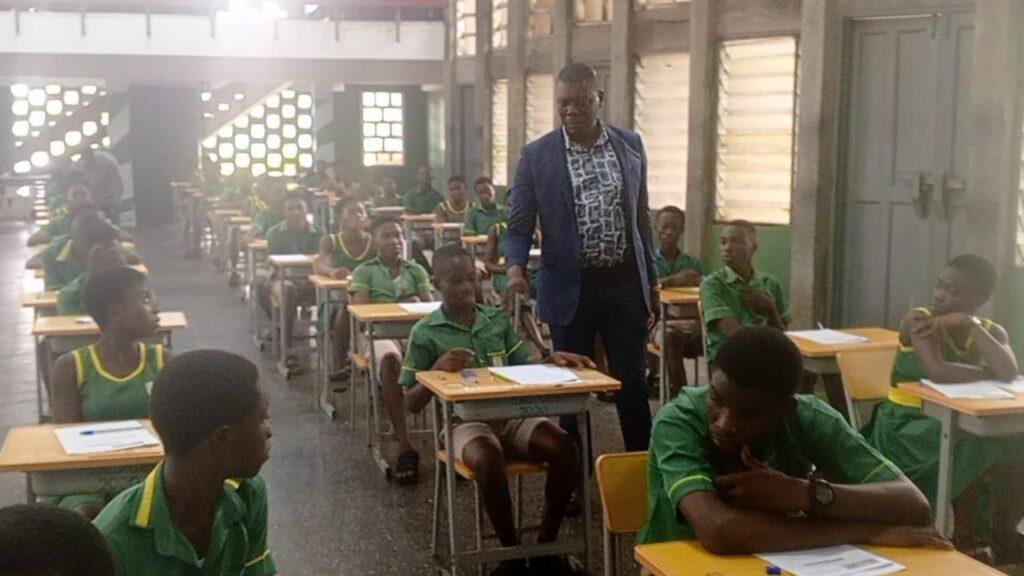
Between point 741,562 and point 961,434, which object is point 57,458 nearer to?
point 741,562

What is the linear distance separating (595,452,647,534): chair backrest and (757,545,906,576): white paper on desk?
1.95 feet

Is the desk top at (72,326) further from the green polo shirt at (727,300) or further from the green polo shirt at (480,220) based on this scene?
the green polo shirt at (480,220)

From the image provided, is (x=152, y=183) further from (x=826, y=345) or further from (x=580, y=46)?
(x=826, y=345)

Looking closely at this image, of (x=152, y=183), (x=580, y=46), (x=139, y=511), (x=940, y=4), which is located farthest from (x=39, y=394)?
(x=152, y=183)

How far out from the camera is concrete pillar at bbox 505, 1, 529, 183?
13.7 m

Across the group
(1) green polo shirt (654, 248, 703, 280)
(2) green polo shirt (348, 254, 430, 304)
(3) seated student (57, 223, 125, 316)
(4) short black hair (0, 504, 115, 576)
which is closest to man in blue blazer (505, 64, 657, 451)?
(2) green polo shirt (348, 254, 430, 304)

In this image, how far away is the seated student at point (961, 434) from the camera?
4.14 m

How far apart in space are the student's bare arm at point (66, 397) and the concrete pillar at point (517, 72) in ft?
33.3

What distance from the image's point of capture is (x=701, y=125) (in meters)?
9.81

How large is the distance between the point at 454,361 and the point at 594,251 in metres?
0.70

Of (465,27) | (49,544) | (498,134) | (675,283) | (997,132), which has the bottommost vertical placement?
(675,283)

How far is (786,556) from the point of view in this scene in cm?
228

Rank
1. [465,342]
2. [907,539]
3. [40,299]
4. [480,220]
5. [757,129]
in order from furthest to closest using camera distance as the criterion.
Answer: [480,220] < [757,129] < [40,299] < [465,342] < [907,539]

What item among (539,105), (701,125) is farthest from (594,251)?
(539,105)
